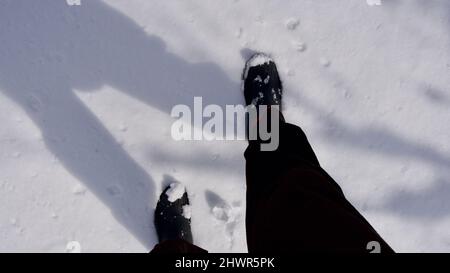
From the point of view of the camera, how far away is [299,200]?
1120 millimetres

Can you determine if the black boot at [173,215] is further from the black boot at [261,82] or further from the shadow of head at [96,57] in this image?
the black boot at [261,82]

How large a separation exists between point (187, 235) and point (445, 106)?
1.25 m

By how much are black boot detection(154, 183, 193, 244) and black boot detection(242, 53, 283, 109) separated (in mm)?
485

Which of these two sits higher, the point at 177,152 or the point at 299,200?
the point at 177,152

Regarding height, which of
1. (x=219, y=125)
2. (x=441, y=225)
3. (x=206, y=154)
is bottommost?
(x=441, y=225)

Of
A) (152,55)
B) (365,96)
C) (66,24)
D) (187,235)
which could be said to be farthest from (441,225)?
(66,24)

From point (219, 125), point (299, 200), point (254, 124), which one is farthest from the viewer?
point (219, 125)

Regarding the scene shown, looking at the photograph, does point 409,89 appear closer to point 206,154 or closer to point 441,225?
point 441,225

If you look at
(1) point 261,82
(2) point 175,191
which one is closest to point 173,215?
(2) point 175,191

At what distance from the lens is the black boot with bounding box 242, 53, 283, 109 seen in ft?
5.54

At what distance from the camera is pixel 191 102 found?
171cm

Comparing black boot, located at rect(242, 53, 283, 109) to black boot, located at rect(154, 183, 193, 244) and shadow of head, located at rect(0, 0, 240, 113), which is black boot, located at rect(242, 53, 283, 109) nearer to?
shadow of head, located at rect(0, 0, 240, 113)

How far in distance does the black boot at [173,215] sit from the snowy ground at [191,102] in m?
0.04

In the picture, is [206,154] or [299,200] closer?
[299,200]
